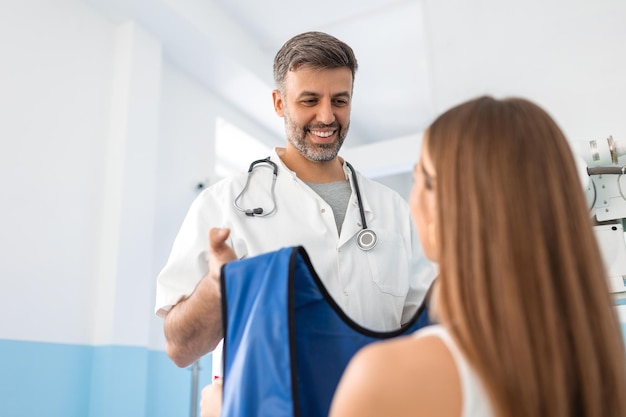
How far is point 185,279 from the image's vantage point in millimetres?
1312

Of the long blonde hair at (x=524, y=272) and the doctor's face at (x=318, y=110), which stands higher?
the doctor's face at (x=318, y=110)

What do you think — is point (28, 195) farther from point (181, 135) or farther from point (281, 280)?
point (281, 280)

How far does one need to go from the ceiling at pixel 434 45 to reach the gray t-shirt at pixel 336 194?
85 centimetres

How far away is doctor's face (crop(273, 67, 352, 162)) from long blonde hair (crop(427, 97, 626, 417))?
0.80m

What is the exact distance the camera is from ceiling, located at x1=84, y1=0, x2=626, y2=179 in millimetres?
2934

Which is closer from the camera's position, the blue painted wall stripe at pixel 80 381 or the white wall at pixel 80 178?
the blue painted wall stripe at pixel 80 381

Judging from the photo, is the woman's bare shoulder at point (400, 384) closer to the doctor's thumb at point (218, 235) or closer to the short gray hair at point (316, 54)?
the doctor's thumb at point (218, 235)

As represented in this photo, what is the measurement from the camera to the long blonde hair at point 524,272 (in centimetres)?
64

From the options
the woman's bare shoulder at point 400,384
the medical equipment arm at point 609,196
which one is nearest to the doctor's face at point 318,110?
the medical equipment arm at point 609,196

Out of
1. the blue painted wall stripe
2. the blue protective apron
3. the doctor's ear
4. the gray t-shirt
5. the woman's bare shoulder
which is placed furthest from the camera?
the blue painted wall stripe

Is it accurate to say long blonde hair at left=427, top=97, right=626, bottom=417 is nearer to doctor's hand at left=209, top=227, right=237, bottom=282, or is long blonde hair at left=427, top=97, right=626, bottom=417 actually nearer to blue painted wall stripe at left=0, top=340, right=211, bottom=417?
doctor's hand at left=209, top=227, right=237, bottom=282

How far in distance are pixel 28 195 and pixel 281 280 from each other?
2335 millimetres

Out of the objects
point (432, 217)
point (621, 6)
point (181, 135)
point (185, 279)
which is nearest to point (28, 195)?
point (181, 135)

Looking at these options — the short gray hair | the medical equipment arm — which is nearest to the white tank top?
the short gray hair
